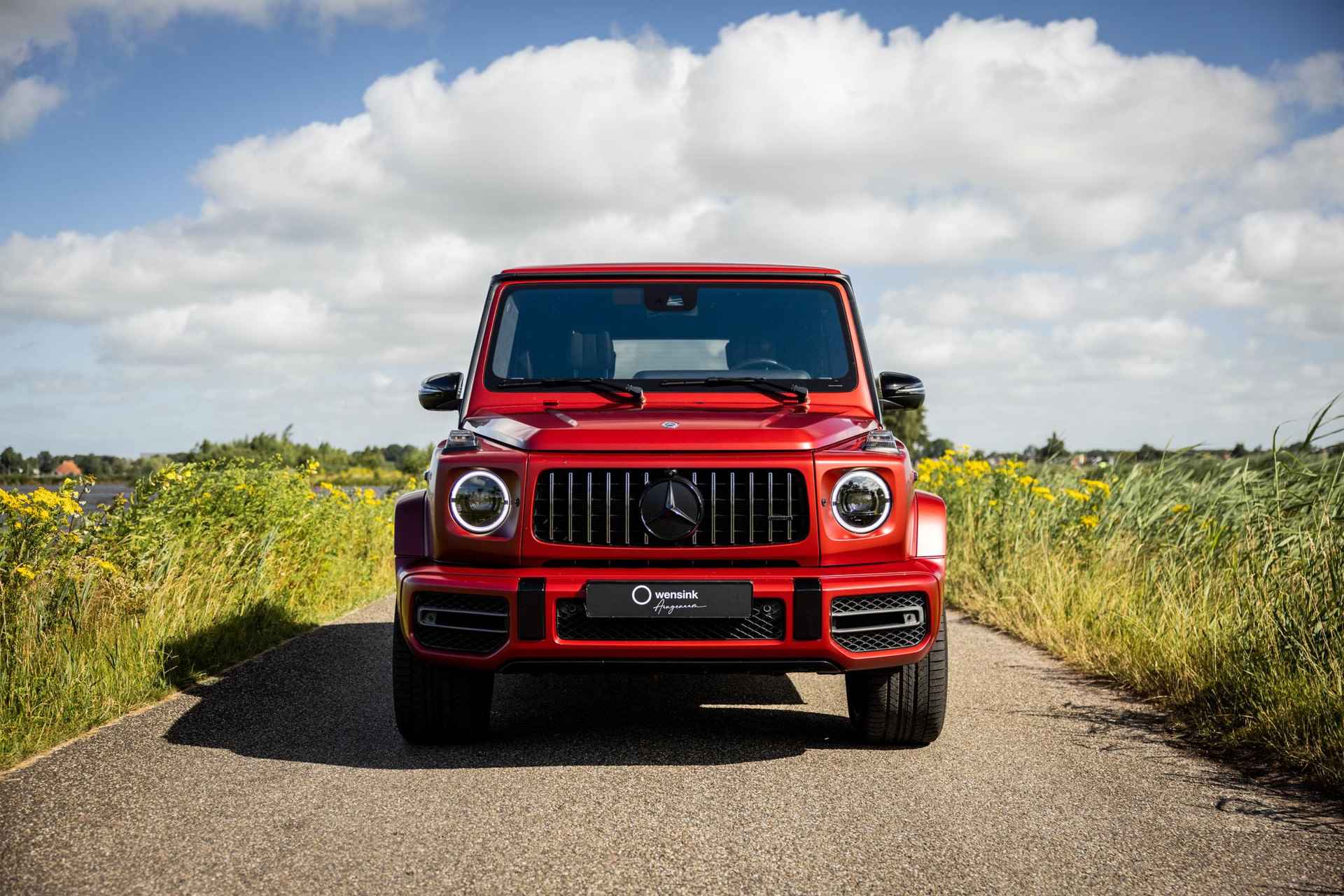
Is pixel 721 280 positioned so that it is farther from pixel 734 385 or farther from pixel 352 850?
pixel 352 850

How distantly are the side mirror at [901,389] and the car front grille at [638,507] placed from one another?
1.33 m

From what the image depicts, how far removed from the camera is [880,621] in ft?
12.5

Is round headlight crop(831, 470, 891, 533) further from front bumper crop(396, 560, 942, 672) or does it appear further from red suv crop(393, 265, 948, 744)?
front bumper crop(396, 560, 942, 672)

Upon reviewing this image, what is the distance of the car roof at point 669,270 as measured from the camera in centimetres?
516

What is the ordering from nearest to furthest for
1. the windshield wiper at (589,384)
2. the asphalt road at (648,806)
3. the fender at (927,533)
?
the asphalt road at (648,806), the fender at (927,533), the windshield wiper at (589,384)

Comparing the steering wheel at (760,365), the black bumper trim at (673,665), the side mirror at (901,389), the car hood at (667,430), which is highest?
the steering wheel at (760,365)

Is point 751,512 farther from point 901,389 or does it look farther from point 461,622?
point 901,389

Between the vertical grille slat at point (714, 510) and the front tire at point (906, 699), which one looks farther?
the front tire at point (906, 699)

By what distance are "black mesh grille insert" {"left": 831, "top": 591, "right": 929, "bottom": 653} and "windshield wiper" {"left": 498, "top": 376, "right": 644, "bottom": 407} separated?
130 cm

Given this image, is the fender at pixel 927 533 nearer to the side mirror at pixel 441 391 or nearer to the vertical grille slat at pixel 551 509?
the vertical grille slat at pixel 551 509

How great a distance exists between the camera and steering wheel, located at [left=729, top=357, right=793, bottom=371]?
195 inches

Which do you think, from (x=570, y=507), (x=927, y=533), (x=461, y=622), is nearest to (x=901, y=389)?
(x=927, y=533)

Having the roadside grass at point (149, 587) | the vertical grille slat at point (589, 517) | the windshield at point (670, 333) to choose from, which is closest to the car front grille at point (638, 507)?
the vertical grille slat at point (589, 517)

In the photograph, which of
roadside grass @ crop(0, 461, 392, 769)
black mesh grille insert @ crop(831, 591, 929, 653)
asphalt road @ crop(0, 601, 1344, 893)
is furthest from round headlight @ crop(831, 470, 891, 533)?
roadside grass @ crop(0, 461, 392, 769)
